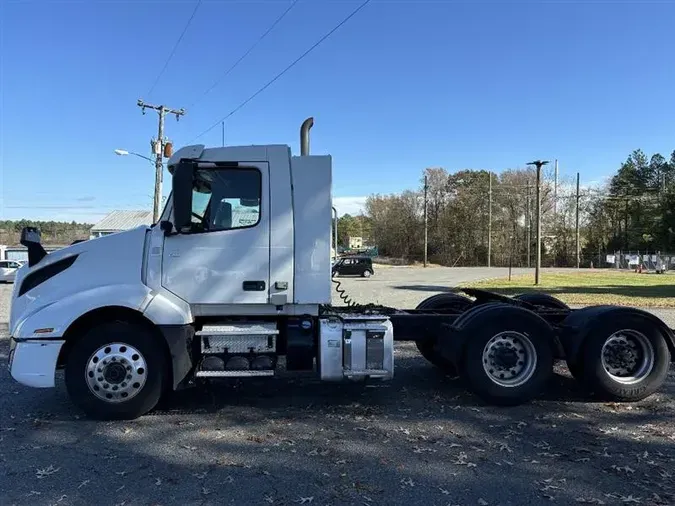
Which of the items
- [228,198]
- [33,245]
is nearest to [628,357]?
[228,198]

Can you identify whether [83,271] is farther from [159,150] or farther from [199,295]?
[159,150]

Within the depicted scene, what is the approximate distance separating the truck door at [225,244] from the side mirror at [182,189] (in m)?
0.24

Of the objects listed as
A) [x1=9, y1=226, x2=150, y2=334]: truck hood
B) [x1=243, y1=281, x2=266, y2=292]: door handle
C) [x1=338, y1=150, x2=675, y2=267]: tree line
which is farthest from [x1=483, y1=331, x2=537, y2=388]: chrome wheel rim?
[x1=338, y1=150, x2=675, y2=267]: tree line

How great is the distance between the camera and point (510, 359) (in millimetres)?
6062

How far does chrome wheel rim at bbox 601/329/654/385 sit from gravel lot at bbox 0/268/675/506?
14.9 inches

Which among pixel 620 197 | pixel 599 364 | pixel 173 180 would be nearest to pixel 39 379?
pixel 173 180

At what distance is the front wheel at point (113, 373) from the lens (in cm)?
541

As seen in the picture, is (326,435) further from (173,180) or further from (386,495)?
(173,180)

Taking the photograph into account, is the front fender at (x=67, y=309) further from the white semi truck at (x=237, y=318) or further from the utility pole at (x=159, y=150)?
the utility pole at (x=159, y=150)

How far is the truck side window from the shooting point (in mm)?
5680

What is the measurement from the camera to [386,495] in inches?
152

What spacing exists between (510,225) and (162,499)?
256ft

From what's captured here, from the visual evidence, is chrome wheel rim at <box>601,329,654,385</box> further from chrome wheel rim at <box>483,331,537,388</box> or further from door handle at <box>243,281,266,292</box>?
door handle at <box>243,281,266,292</box>

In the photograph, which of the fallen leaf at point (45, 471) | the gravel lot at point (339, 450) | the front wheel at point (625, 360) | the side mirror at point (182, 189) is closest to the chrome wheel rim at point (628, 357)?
the front wheel at point (625, 360)
